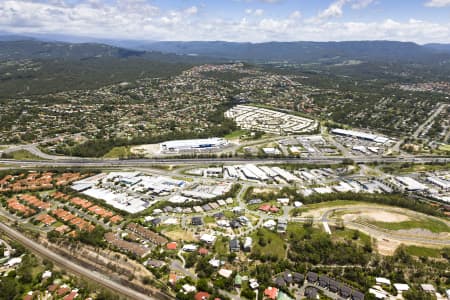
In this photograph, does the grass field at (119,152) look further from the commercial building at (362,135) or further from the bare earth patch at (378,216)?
the commercial building at (362,135)

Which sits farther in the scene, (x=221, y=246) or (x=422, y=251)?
(x=422, y=251)

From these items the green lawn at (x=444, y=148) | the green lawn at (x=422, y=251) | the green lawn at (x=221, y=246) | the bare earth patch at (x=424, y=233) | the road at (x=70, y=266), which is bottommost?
the road at (x=70, y=266)

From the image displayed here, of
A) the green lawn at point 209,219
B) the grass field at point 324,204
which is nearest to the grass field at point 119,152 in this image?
the green lawn at point 209,219

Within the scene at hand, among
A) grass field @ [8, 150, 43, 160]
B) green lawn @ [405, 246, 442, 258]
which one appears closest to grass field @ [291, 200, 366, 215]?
green lawn @ [405, 246, 442, 258]

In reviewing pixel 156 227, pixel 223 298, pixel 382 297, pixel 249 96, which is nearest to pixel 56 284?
pixel 156 227

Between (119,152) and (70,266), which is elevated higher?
(119,152)

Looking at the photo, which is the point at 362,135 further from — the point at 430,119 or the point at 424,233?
the point at 424,233

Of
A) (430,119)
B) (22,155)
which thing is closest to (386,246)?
(22,155)
